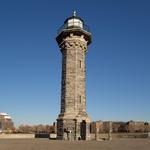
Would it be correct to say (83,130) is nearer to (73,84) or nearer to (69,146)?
(73,84)

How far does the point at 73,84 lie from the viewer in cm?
2950

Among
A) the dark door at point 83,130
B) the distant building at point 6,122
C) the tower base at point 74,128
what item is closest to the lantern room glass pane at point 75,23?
the tower base at point 74,128

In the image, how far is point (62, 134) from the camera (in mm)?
29062

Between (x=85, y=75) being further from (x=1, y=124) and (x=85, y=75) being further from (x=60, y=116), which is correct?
(x=1, y=124)

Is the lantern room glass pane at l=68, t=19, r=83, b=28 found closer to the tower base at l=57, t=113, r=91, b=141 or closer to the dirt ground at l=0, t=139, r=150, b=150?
the tower base at l=57, t=113, r=91, b=141

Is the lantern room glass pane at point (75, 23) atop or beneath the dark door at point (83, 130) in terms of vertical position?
atop

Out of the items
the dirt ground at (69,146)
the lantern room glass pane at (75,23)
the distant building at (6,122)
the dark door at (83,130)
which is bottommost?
the dirt ground at (69,146)

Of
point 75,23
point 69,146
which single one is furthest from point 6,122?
point 69,146

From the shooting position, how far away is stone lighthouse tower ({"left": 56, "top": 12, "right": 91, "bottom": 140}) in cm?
2877

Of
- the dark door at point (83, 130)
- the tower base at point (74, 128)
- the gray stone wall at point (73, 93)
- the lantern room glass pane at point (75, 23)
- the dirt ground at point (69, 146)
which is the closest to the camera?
the dirt ground at point (69, 146)

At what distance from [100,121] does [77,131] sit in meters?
56.0

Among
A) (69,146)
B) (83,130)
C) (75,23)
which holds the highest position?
(75,23)

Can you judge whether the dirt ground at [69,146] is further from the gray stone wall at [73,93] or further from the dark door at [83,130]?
the dark door at [83,130]

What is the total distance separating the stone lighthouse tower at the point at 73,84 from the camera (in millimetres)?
28766
